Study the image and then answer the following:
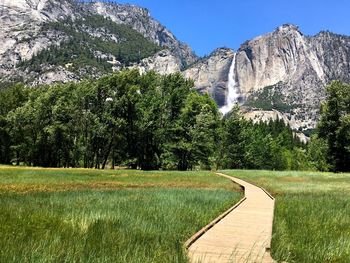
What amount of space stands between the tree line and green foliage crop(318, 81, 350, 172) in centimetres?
19

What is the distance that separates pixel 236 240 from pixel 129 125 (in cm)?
7038

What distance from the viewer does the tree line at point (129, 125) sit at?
3204 inches

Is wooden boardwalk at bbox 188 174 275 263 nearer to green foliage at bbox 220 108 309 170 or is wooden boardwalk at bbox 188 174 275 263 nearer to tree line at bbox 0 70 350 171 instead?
tree line at bbox 0 70 350 171

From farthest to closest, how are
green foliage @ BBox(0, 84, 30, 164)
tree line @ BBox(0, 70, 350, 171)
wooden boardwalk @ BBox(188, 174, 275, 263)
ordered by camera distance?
green foliage @ BBox(0, 84, 30, 164)
tree line @ BBox(0, 70, 350, 171)
wooden boardwalk @ BBox(188, 174, 275, 263)

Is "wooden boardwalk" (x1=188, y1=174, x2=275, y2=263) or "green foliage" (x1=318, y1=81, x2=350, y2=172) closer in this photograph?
"wooden boardwalk" (x1=188, y1=174, x2=275, y2=263)

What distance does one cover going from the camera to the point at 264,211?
19.1 meters

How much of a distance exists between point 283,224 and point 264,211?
3774 mm

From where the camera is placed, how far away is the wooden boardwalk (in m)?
9.66

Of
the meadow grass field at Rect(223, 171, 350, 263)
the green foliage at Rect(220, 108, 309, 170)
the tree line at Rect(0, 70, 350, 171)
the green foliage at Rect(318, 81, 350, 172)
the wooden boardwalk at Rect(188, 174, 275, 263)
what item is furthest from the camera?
the green foliage at Rect(220, 108, 309, 170)

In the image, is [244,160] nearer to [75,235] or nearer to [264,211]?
[264,211]

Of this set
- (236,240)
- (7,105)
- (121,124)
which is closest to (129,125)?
(121,124)

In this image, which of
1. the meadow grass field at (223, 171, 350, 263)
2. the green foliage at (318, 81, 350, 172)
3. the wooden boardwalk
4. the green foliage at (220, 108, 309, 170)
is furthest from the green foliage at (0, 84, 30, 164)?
the wooden boardwalk

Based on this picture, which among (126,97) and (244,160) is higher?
(126,97)

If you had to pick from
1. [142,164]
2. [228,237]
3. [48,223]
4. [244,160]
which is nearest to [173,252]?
[228,237]
